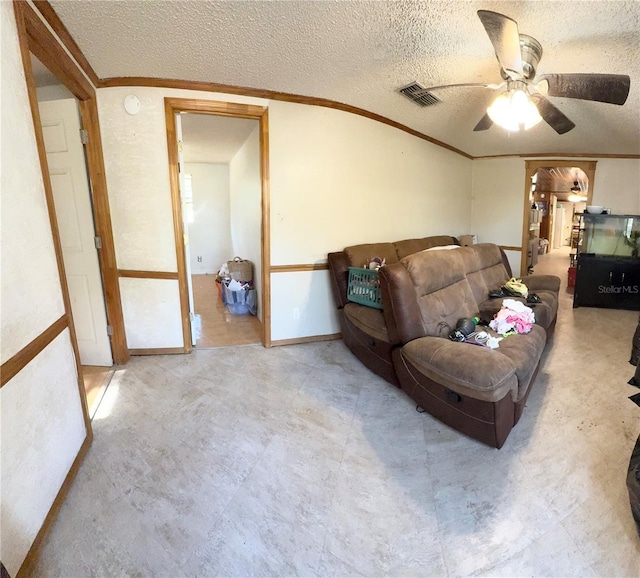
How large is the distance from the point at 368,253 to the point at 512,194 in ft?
11.6

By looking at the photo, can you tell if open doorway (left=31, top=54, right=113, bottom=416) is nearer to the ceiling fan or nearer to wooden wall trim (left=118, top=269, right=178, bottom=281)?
wooden wall trim (left=118, top=269, right=178, bottom=281)

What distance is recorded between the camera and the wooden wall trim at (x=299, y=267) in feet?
10.8

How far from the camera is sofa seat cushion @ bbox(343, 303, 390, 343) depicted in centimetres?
258

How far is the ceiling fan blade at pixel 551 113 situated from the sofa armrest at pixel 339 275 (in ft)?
5.85

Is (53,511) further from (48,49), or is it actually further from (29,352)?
(48,49)

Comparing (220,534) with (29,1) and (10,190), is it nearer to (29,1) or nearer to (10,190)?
(10,190)

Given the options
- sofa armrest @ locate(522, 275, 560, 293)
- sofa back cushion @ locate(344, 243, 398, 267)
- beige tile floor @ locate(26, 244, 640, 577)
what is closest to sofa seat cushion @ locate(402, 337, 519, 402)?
beige tile floor @ locate(26, 244, 640, 577)

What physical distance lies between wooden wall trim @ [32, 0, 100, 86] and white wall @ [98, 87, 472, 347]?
0.96 ft

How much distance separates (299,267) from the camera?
3357 mm

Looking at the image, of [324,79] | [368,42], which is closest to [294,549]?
[368,42]

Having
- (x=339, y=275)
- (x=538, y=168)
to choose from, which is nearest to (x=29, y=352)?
(x=339, y=275)

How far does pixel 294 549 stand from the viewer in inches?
54.1

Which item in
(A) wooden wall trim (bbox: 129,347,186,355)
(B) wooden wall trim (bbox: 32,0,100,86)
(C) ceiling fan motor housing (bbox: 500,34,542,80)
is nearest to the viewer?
(B) wooden wall trim (bbox: 32,0,100,86)

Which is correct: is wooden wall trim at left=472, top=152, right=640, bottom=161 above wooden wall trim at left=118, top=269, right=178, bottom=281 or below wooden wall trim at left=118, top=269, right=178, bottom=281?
above
